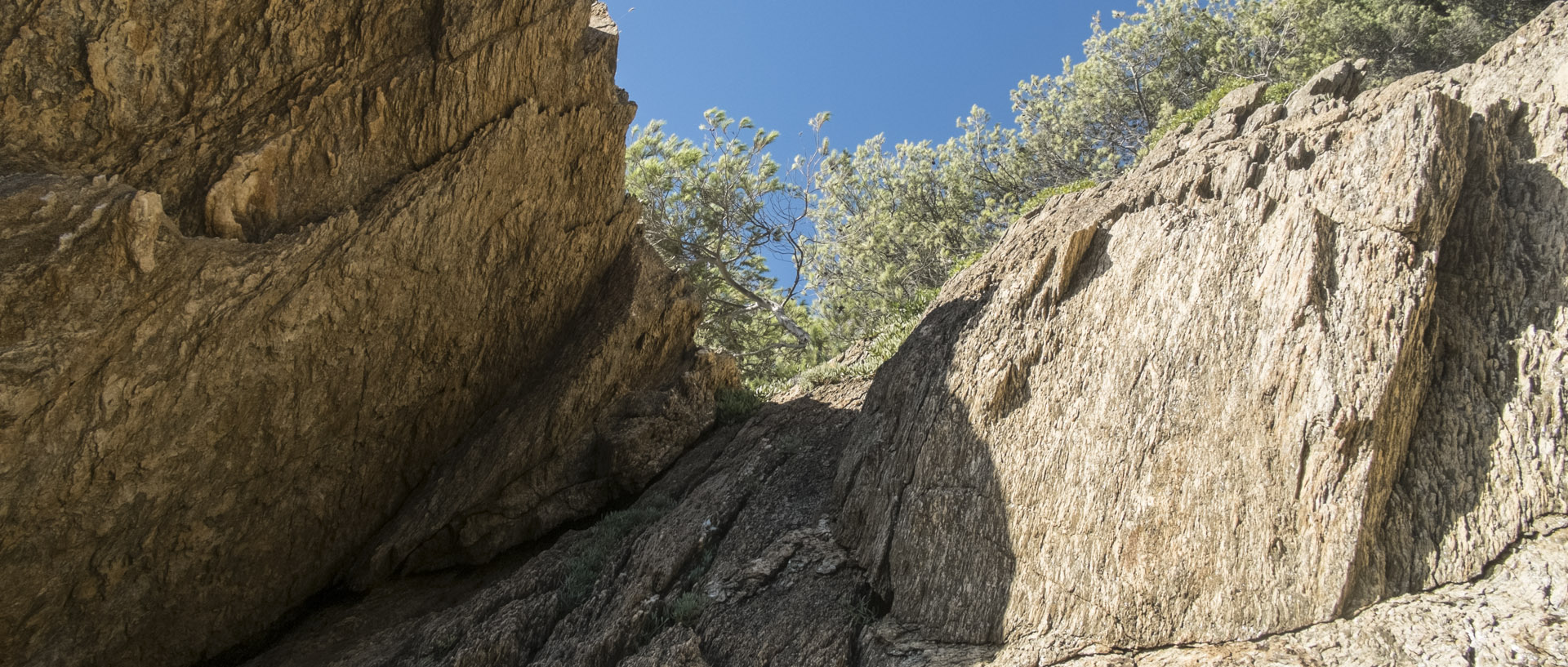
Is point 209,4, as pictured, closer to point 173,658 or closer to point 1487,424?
point 173,658

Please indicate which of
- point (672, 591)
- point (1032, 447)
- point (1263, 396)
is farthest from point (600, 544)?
point (1263, 396)

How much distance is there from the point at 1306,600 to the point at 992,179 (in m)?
29.3

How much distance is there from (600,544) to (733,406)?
11.6 ft

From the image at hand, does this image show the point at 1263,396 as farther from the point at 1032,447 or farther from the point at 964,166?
the point at 964,166

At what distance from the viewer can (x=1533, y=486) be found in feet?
22.7

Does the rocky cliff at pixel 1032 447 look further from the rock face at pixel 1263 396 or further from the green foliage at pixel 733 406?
the green foliage at pixel 733 406

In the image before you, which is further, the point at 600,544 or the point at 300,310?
the point at 600,544

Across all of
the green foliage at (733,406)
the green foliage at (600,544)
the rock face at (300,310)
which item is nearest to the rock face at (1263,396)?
the green foliage at (600,544)

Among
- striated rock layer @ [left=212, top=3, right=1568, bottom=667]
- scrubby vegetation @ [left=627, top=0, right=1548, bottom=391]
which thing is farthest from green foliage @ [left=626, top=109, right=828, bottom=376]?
striated rock layer @ [left=212, top=3, right=1568, bottom=667]

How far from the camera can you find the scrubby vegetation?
29156 mm

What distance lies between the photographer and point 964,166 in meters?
35.4

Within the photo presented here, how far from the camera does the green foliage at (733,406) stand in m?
14.2

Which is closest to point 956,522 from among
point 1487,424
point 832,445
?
point 832,445

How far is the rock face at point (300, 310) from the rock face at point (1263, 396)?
5.33 meters
